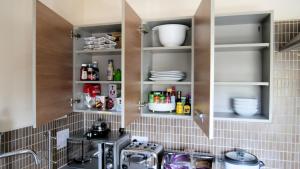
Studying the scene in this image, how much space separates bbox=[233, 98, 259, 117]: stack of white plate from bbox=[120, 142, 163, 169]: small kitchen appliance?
2.03ft

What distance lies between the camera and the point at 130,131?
5.46 ft

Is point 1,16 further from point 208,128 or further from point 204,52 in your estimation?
point 208,128

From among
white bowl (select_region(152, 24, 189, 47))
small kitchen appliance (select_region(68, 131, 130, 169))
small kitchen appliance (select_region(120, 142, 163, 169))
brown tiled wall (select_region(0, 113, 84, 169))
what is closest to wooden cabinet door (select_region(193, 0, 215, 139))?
white bowl (select_region(152, 24, 189, 47))

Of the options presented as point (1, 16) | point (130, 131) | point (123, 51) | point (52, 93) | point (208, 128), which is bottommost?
point (130, 131)

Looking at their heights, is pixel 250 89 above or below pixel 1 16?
below

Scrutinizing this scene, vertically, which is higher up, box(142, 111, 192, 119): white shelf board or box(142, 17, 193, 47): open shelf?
box(142, 17, 193, 47): open shelf

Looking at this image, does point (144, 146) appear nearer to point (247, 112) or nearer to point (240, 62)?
point (247, 112)

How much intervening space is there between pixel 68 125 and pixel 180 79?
0.94 m

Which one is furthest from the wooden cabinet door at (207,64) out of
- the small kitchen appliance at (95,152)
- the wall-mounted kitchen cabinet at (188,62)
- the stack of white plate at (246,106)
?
the small kitchen appliance at (95,152)

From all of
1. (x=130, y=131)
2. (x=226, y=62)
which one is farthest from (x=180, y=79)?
(x=130, y=131)

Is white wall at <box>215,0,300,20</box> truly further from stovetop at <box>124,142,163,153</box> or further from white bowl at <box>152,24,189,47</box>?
stovetop at <box>124,142,163,153</box>

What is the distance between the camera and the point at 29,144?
4.00 ft

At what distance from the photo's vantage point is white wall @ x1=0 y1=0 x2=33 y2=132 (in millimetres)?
1079

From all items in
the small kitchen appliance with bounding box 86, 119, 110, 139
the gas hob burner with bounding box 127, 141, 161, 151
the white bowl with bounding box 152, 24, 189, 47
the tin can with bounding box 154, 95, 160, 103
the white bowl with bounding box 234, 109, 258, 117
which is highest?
the white bowl with bounding box 152, 24, 189, 47
